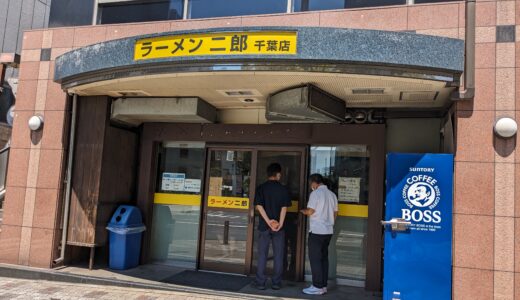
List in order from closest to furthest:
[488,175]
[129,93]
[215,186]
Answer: [488,175]
[129,93]
[215,186]

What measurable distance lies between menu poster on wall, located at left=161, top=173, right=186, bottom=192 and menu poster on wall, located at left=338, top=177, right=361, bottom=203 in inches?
108

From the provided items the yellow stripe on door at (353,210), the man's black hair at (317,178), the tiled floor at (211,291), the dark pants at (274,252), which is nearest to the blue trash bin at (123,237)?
the tiled floor at (211,291)

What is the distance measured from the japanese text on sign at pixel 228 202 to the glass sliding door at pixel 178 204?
0.25 metres

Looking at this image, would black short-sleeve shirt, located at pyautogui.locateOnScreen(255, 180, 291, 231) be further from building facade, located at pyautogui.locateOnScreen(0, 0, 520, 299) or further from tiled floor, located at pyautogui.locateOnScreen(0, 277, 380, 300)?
tiled floor, located at pyautogui.locateOnScreen(0, 277, 380, 300)

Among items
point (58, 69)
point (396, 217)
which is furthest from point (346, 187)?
point (58, 69)

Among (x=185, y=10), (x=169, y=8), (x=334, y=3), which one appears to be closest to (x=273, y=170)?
(x=334, y=3)

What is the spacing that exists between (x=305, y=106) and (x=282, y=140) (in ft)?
5.12

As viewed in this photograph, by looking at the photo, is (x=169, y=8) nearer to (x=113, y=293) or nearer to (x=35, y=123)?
(x=35, y=123)

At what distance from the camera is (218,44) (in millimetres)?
5148

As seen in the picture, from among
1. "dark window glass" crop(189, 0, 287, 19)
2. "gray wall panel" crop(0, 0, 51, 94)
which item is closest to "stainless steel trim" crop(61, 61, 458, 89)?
"dark window glass" crop(189, 0, 287, 19)

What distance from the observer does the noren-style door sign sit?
541cm

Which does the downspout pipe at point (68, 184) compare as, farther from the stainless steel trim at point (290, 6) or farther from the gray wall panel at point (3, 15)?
the gray wall panel at point (3, 15)

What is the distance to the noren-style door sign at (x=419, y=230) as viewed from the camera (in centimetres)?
541

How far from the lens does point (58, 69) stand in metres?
6.50
